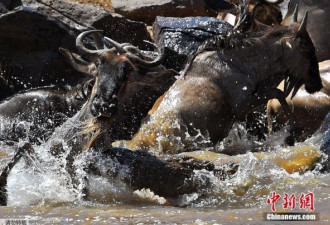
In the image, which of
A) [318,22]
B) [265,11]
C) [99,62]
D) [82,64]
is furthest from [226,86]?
[318,22]

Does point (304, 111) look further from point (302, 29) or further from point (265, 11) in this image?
point (265, 11)

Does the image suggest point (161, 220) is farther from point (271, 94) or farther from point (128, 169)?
point (271, 94)

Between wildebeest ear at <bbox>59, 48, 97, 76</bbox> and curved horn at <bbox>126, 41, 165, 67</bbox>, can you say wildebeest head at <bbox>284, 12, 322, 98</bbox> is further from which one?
wildebeest ear at <bbox>59, 48, 97, 76</bbox>

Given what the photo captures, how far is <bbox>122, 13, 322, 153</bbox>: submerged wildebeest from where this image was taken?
29.4 ft

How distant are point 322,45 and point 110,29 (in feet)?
9.06

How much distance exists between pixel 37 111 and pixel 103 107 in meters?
3.32

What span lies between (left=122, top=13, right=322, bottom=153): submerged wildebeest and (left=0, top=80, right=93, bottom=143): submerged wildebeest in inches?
56.8

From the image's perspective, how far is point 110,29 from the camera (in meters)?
11.7

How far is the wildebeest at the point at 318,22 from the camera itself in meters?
11.2

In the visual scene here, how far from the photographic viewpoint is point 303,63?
31.3ft

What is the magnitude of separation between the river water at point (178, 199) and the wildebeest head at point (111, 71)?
60cm

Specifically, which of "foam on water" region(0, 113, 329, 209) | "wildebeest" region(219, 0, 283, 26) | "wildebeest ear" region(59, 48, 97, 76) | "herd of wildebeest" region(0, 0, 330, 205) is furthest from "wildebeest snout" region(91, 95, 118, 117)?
"wildebeest" region(219, 0, 283, 26)

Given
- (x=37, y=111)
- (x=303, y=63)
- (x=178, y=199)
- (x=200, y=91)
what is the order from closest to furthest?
(x=178, y=199) → (x=200, y=91) → (x=303, y=63) → (x=37, y=111)

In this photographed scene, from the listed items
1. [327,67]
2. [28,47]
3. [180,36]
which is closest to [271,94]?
[327,67]
